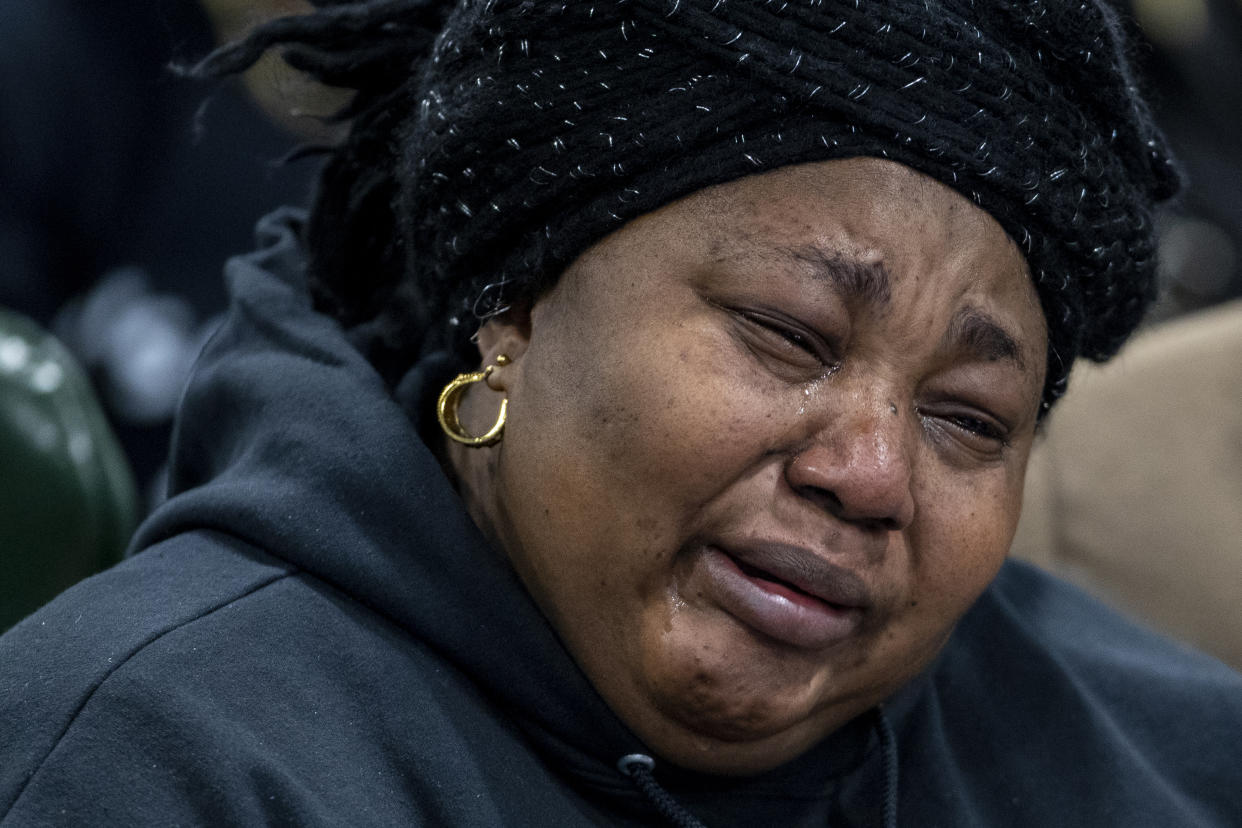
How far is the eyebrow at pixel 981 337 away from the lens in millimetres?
1265

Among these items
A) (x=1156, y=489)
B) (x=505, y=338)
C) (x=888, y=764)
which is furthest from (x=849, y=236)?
(x=1156, y=489)

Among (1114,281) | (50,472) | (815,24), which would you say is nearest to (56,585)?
(50,472)

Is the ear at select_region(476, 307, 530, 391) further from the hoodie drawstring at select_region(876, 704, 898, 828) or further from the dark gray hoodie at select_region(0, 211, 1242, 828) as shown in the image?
the hoodie drawstring at select_region(876, 704, 898, 828)

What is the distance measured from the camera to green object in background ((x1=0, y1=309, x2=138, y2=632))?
1689 millimetres

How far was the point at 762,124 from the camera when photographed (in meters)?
1.24

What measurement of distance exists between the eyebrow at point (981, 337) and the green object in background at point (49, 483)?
1.13m

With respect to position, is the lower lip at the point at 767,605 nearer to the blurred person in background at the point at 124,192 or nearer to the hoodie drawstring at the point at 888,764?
the hoodie drawstring at the point at 888,764

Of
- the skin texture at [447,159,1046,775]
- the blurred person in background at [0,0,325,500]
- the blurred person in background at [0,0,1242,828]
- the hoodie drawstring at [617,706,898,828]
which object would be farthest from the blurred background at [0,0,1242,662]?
the hoodie drawstring at [617,706,898,828]

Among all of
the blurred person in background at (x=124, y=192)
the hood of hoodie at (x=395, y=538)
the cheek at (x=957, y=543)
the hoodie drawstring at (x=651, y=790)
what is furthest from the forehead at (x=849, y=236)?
the blurred person in background at (x=124, y=192)

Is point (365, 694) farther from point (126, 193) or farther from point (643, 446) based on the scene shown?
point (126, 193)

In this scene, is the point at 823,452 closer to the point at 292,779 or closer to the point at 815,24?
the point at 815,24

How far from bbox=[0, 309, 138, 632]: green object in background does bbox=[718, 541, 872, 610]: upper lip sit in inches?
37.0

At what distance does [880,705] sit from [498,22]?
893mm

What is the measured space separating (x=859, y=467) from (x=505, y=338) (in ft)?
1.32
